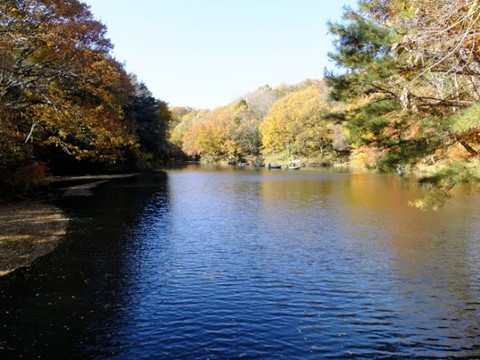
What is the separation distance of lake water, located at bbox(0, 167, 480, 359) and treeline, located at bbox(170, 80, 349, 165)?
174 ft

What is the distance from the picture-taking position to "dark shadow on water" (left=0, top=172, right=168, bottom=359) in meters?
9.34

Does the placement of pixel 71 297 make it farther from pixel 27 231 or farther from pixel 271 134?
pixel 271 134

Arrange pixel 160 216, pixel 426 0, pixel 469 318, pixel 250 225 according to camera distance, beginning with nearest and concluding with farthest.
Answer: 1. pixel 426 0
2. pixel 469 318
3. pixel 250 225
4. pixel 160 216

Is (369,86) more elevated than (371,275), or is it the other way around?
(369,86)

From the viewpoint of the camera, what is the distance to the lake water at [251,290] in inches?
377

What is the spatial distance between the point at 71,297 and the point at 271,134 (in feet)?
290

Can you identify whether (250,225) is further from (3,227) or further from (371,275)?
(3,227)

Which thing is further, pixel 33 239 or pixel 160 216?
pixel 160 216

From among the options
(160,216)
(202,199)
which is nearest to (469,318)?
(160,216)

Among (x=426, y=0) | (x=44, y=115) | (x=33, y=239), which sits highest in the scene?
(x=426, y=0)

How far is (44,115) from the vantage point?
16906 mm

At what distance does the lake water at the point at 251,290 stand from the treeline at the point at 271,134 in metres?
53.0

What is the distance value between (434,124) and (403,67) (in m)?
2.07

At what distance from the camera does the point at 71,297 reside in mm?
12156
